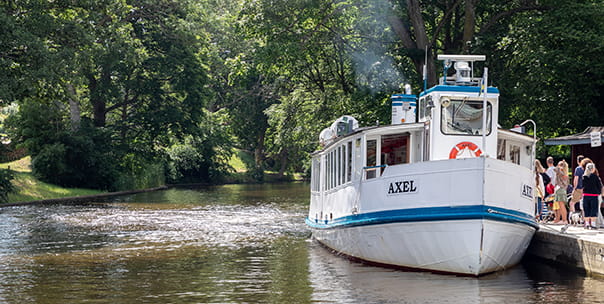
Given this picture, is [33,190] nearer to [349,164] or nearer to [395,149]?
[349,164]

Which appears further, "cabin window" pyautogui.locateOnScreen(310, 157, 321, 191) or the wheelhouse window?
"cabin window" pyautogui.locateOnScreen(310, 157, 321, 191)

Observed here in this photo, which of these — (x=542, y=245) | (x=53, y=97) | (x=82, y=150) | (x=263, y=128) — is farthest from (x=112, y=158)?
(x=542, y=245)

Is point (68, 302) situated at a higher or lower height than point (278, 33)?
lower

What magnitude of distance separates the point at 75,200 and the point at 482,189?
3062cm

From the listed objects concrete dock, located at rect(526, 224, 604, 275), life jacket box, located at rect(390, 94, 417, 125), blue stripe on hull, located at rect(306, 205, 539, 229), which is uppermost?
life jacket box, located at rect(390, 94, 417, 125)

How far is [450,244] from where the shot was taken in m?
15.4

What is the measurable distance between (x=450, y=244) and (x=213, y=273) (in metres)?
5.16

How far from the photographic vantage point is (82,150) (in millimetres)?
45969

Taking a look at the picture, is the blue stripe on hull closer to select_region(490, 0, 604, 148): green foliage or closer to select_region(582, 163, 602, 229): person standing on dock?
select_region(582, 163, 602, 229): person standing on dock

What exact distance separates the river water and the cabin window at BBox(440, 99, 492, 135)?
326 cm

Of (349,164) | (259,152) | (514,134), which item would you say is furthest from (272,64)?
(259,152)

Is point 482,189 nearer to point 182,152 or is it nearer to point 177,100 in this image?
point 177,100

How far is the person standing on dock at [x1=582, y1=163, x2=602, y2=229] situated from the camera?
1812cm

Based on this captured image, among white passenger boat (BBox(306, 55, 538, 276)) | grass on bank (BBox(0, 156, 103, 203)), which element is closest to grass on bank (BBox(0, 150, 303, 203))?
grass on bank (BBox(0, 156, 103, 203))
